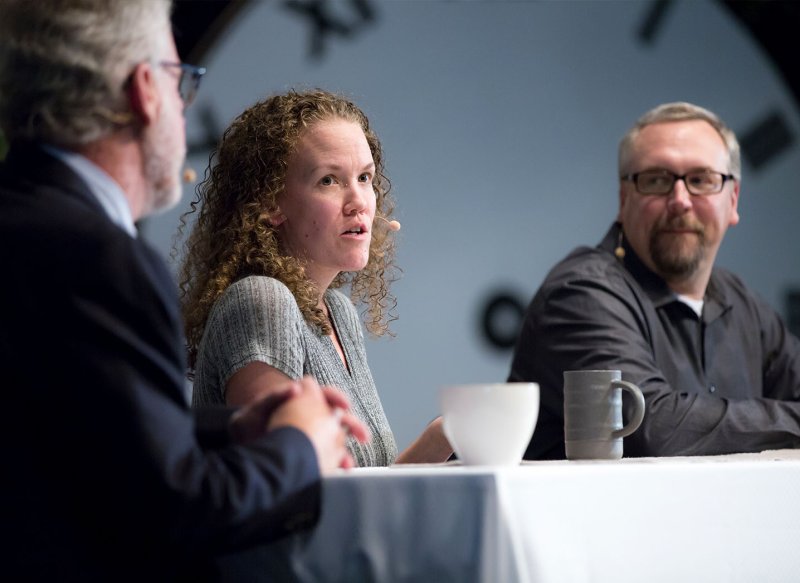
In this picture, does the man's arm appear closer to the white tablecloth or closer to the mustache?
the mustache

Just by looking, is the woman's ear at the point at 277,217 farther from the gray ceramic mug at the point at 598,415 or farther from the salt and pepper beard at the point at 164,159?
the salt and pepper beard at the point at 164,159

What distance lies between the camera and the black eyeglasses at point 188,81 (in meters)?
1.26

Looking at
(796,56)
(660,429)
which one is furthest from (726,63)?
(660,429)

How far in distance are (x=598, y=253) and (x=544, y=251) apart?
1.33 m

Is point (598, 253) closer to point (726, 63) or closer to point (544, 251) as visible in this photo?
point (544, 251)

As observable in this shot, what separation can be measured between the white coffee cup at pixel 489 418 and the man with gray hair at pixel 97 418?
0.26m

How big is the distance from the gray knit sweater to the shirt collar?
0.70m

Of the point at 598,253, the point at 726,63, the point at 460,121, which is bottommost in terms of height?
the point at 598,253

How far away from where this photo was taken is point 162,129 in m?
1.22

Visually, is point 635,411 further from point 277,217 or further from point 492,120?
point 492,120

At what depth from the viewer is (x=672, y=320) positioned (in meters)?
2.87

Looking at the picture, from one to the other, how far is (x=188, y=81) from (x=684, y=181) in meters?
2.00

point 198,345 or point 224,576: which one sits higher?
point 198,345

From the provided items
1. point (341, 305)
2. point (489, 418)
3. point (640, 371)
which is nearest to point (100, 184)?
point (489, 418)
